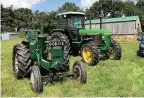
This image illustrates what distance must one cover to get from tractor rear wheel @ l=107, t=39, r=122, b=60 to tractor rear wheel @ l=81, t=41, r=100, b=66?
132cm

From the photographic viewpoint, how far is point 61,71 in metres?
9.15

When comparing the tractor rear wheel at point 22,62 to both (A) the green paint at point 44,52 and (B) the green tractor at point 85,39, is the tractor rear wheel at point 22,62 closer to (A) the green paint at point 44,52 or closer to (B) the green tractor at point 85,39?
(A) the green paint at point 44,52

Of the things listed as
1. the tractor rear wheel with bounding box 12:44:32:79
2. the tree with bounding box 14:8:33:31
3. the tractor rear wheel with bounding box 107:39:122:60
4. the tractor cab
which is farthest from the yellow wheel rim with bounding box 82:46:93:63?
the tree with bounding box 14:8:33:31

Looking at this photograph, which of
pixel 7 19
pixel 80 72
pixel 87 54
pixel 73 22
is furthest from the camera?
pixel 7 19

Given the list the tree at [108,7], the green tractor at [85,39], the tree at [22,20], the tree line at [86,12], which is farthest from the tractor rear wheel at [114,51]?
the tree at [108,7]

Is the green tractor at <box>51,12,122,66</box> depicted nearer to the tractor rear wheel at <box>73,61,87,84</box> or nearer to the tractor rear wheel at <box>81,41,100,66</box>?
the tractor rear wheel at <box>81,41,100,66</box>

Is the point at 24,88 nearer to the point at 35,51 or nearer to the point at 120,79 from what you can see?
the point at 35,51

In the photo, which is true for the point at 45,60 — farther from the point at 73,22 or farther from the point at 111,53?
the point at 73,22

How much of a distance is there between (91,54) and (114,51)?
1936mm

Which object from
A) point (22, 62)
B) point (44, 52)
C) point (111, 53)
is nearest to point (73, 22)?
point (111, 53)

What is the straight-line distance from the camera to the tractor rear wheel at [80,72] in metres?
7.89

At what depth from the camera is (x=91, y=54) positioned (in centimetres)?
1161

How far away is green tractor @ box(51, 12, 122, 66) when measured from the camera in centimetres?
1198

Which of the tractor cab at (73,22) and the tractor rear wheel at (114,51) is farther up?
the tractor cab at (73,22)
